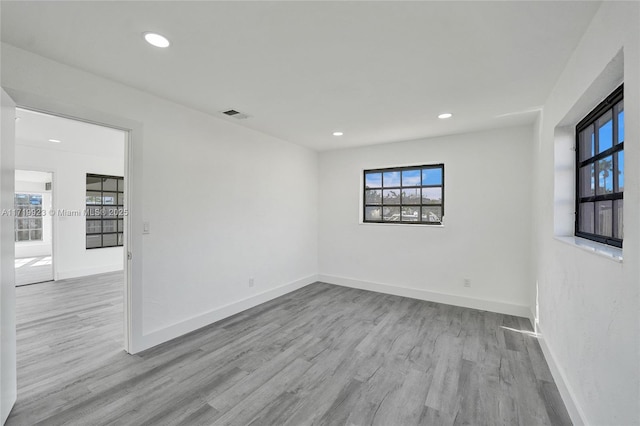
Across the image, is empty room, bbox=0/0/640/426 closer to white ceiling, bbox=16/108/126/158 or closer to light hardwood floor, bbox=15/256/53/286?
white ceiling, bbox=16/108/126/158

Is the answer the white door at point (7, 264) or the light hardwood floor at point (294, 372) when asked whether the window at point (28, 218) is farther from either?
the white door at point (7, 264)

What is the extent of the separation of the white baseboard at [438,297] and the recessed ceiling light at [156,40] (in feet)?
13.6

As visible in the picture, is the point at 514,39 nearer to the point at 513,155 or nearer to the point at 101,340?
the point at 513,155

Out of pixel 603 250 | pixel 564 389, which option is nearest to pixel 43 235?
pixel 564 389

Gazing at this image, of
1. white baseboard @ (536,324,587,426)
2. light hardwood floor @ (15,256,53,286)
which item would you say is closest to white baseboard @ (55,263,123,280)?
light hardwood floor @ (15,256,53,286)

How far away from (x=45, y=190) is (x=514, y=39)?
1127 centimetres

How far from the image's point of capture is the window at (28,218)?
7.98m

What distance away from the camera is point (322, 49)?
6.27 ft

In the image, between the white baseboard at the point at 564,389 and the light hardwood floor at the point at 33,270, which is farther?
the light hardwood floor at the point at 33,270

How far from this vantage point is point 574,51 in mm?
1879

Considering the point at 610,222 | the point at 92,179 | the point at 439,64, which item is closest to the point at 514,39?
the point at 439,64

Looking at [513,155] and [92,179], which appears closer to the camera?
[513,155]

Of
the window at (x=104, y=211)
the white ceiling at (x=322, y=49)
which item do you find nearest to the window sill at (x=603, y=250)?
the white ceiling at (x=322, y=49)

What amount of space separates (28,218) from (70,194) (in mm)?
4757
